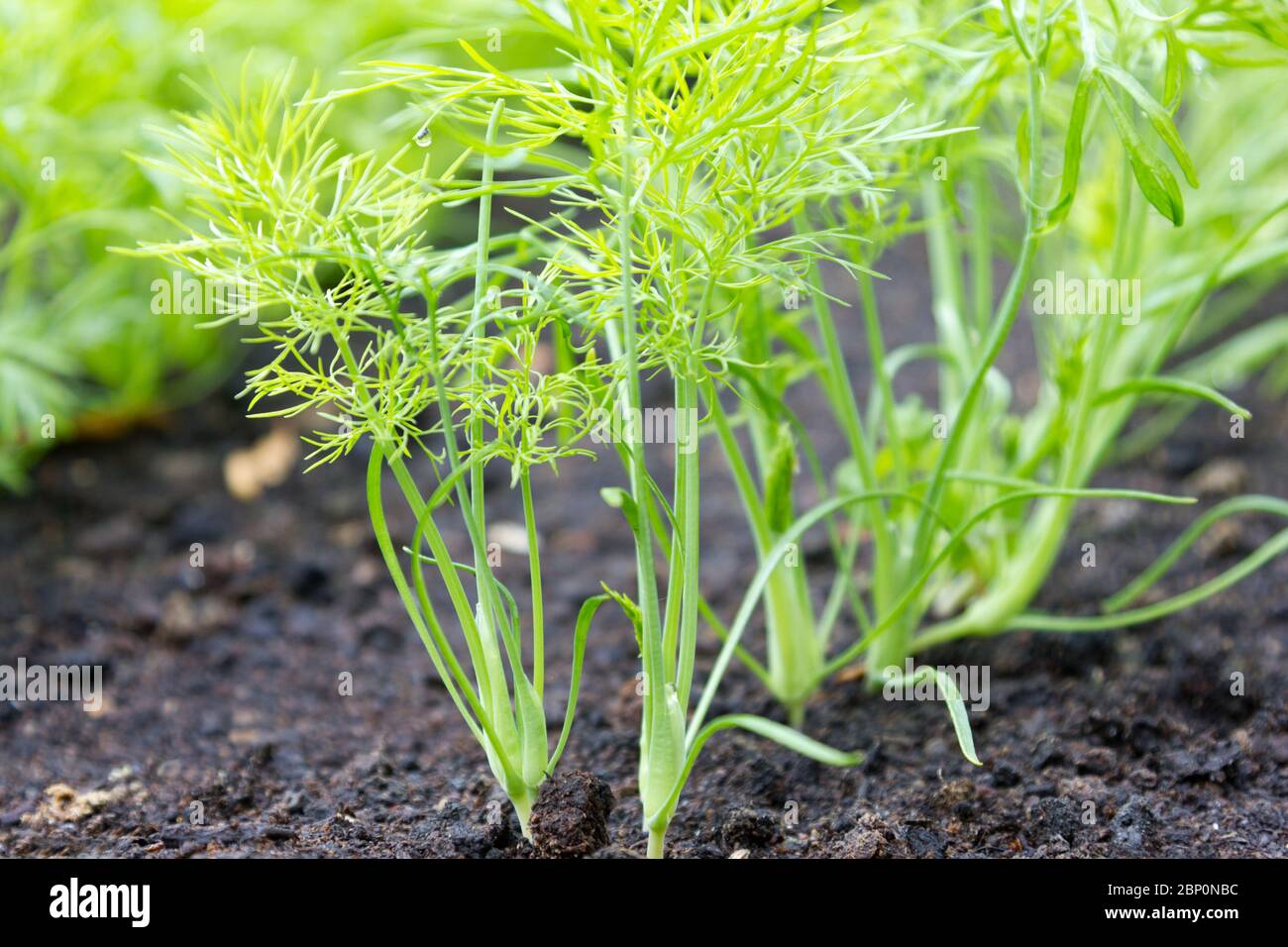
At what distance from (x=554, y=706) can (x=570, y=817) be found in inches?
14.7

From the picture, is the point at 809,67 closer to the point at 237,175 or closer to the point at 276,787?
the point at 237,175

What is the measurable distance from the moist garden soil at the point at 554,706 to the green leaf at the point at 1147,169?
0.53 metres

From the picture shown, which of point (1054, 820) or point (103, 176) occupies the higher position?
point (103, 176)

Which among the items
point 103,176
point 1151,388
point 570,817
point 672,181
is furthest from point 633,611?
point 103,176

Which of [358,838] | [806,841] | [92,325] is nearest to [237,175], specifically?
[358,838]

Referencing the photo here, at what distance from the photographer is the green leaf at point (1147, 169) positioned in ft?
2.80

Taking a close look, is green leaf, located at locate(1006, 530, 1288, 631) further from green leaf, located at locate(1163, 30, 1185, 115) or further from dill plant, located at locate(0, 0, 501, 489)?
dill plant, located at locate(0, 0, 501, 489)

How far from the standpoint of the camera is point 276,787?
116 cm

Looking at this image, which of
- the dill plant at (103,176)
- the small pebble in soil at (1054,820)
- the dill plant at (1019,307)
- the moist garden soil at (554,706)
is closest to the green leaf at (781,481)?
the dill plant at (1019,307)

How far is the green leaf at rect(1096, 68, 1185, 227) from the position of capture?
0.85 meters

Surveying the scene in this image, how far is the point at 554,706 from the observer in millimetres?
1348

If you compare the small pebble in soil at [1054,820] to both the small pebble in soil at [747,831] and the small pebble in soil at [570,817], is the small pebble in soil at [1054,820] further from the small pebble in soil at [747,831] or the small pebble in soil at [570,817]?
the small pebble in soil at [570,817]

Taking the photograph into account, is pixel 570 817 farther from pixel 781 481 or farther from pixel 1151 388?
pixel 1151 388

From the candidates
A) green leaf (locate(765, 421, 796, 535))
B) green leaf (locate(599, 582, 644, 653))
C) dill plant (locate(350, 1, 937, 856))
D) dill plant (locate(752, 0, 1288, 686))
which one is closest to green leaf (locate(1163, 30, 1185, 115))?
dill plant (locate(752, 0, 1288, 686))
